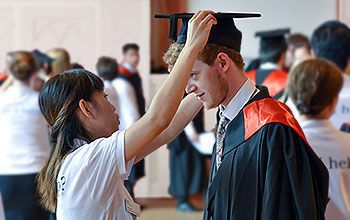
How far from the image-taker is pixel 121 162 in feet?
6.18

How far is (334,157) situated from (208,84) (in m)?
0.73

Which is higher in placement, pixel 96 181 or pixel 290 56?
pixel 290 56

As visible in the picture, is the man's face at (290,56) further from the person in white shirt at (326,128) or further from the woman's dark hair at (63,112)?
the woman's dark hair at (63,112)

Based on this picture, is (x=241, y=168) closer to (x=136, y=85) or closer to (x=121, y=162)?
(x=121, y=162)

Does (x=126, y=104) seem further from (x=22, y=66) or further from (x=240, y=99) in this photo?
(x=240, y=99)

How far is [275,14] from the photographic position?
23.6 ft

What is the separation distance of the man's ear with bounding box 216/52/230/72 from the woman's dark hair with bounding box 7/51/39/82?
7.35ft

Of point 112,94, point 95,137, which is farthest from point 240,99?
point 112,94

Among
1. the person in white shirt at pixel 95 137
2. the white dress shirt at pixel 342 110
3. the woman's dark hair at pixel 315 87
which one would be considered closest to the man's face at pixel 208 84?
the person in white shirt at pixel 95 137

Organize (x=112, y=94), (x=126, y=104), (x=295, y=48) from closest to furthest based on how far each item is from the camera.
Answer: (x=112, y=94)
(x=126, y=104)
(x=295, y=48)

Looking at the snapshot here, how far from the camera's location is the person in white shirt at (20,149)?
3906 millimetres

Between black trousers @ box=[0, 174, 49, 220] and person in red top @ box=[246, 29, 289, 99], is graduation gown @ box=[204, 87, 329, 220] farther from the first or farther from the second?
black trousers @ box=[0, 174, 49, 220]

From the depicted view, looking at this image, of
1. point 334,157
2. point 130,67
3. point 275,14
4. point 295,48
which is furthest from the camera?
point 275,14

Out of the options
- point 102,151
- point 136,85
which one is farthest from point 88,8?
point 102,151
